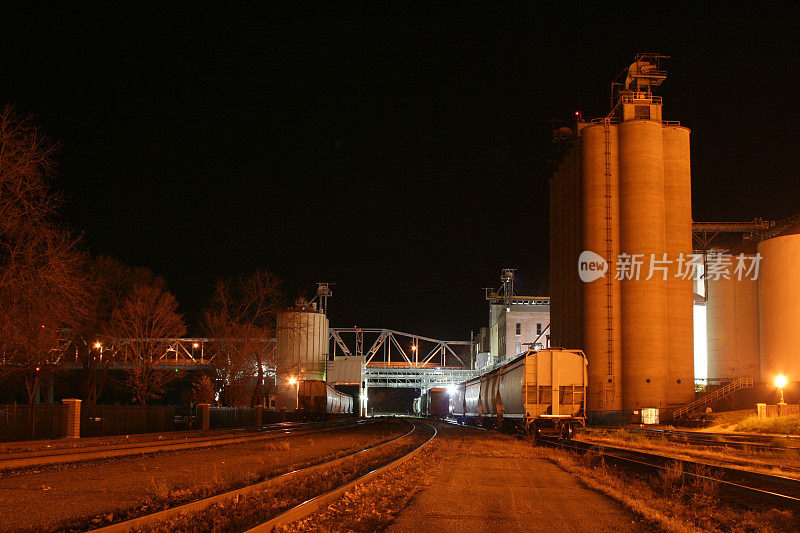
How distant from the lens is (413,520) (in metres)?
11.8

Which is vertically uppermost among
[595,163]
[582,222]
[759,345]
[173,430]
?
[595,163]

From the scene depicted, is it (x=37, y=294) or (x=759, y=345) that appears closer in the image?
(x=37, y=294)

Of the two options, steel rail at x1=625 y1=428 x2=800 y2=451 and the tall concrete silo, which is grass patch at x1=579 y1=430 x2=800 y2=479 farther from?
the tall concrete silo

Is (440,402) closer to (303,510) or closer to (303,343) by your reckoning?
(303,343)

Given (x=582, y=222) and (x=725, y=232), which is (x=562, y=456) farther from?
(x=725, y=232)

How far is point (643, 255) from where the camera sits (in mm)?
57062

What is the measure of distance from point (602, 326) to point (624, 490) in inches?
1679

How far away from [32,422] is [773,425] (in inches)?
1544

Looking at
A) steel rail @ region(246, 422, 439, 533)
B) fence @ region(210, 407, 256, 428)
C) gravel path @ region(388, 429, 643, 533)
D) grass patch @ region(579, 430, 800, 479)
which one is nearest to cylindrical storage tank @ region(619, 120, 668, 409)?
grass patch @ region(579, 430, 800, 479)

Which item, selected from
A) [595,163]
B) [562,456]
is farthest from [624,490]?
[595,163]

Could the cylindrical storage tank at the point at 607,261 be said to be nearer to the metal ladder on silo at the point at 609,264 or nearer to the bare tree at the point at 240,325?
the metal ladder on silo at the point at 609,264

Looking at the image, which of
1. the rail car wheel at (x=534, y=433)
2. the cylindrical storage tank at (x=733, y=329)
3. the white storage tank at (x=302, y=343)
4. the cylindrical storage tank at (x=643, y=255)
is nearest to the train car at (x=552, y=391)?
the rail car wheel at (x=534, y=433)

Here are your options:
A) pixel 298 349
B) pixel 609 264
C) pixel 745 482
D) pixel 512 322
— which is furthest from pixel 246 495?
pixel 512 322

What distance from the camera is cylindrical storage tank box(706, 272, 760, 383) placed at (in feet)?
218
